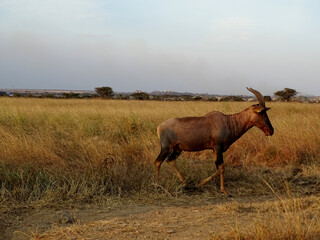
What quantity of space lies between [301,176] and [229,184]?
155 cm

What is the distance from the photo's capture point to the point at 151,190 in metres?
6.07

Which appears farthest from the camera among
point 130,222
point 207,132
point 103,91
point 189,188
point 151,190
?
point 103,91

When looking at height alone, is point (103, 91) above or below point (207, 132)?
above

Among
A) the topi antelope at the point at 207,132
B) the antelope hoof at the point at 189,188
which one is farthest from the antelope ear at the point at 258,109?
the antelope hoof at the point at 189,188

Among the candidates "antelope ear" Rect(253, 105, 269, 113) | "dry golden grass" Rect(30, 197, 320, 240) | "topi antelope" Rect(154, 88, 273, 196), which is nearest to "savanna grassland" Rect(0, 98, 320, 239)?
"dry golden grass" Rect(30, 197, 320, 240)

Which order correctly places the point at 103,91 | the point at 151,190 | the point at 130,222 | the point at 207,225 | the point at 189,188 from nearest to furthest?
the point at 207,225, the point at 130,222, the point at 151,190, the point at 189,188, the point at 103,91

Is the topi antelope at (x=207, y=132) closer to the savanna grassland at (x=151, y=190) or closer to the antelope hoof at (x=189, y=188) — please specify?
the antelope hoof at (x=189, y=188)

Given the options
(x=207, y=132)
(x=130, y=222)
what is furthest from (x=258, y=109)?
(x=130, y=222)

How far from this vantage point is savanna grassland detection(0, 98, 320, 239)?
4113 millimetres

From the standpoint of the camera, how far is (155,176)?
641 centimetres

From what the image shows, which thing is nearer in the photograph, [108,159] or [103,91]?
[108,159]

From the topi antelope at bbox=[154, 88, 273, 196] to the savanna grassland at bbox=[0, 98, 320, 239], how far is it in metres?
0.53

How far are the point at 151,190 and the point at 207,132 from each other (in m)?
1.30

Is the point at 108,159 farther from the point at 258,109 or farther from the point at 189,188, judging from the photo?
the point at 258,109
